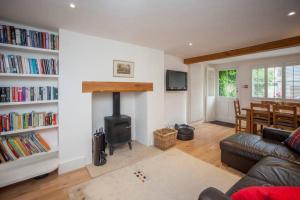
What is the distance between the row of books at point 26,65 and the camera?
1.95m

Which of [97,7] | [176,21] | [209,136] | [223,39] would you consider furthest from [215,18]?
[209,136]

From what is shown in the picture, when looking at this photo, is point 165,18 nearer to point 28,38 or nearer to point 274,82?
point 28,38

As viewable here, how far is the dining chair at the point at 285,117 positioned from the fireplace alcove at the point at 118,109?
269 centimetres

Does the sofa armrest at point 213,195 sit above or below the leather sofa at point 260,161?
above

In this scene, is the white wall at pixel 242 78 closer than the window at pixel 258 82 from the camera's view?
Yes

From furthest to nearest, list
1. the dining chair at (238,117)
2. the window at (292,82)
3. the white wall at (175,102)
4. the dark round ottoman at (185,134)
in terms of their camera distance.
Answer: the white wall at (175,102) < the window at (292,82) < the dining chair at (238,117) < the dark round ottoman at (185,134)

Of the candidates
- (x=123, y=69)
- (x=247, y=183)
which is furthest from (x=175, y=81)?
(x=247, y=183)

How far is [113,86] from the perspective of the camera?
2809mm

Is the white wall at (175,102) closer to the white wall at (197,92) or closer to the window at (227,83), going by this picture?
the white wall at (197,92)

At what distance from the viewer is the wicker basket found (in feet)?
10.3

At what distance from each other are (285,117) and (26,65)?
15.4 feet

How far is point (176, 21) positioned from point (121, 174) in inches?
94.5

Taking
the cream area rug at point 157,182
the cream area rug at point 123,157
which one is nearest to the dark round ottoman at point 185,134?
the cream area rug at point 123,157

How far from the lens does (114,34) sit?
8.30ft
